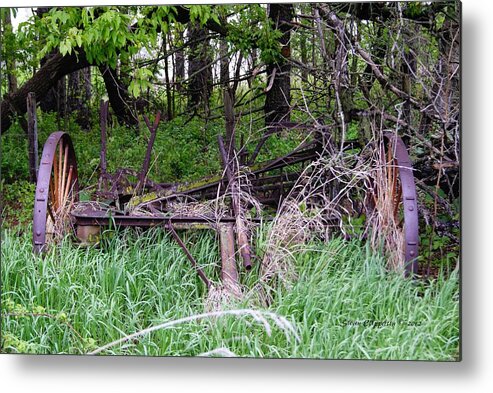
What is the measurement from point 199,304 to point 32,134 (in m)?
1.27

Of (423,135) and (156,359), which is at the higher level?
(423,135)

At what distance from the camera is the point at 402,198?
3.87 meters

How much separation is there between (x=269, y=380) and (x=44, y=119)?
1.81 metres

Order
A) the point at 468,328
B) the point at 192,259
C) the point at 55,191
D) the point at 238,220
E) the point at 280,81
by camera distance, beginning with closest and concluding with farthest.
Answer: the point at 468,328
the point at 192,259
the point at 238,220
the point at 280,81
the point at 55,191

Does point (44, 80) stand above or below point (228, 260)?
above

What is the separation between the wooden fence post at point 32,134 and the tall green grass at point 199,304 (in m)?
0.37

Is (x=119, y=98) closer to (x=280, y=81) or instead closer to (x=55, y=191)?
(x=55, y=191)

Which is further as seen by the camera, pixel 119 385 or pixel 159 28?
pixel 159 28

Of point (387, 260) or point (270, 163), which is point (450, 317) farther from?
point (270, 163)

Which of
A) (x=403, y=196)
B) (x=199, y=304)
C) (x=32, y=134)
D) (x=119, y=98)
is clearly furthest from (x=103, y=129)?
(x=403, y=196)

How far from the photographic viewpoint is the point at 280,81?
13.6 ft

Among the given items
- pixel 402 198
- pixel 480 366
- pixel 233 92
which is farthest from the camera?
pixel 233 92

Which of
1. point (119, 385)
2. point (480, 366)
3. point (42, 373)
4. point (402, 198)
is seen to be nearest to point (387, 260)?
point (402, 198)

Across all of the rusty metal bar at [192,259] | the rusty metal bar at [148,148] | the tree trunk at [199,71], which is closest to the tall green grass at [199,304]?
the rusty metal bar at [192,259]
